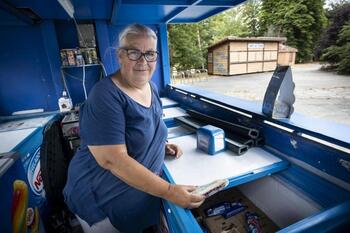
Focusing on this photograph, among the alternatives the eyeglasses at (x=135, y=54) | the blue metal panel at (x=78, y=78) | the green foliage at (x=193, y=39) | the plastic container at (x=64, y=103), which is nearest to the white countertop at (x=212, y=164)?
the eyeglasses at (x=135, y=54)

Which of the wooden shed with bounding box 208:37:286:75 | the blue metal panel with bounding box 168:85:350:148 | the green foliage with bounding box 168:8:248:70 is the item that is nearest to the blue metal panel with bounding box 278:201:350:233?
the blue metal panel with bounding box 168:85:350:148

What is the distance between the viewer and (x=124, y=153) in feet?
2.51

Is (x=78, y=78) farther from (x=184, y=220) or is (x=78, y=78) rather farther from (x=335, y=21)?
(x=335, y=21)

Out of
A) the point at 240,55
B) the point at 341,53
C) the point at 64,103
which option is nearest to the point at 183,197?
the point at 341,53

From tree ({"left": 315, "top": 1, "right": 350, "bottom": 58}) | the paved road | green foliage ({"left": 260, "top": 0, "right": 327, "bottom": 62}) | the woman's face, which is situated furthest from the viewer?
green foliage ({"left": 260, "top": 0, "right": 327, "bottom": 62})

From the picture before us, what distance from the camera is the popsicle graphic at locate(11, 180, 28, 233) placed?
3.89 feet

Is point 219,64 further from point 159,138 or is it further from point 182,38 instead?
point 159,138

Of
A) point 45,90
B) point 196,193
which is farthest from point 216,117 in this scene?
point 45,90

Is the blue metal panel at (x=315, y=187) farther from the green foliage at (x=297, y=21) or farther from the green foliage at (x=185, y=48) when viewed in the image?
the green foliage at (x=185, y=48)

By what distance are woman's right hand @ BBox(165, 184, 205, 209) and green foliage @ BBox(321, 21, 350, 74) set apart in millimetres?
1680

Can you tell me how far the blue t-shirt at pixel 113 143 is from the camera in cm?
75

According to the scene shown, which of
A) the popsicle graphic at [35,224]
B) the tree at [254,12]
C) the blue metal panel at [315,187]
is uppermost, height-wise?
the tree at [254,12]

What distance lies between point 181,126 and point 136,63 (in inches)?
38.3

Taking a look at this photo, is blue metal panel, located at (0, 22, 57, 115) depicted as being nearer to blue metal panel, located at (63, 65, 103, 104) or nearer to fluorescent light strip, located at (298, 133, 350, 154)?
blue metal panel, located at (63, 65, 103, 104)
